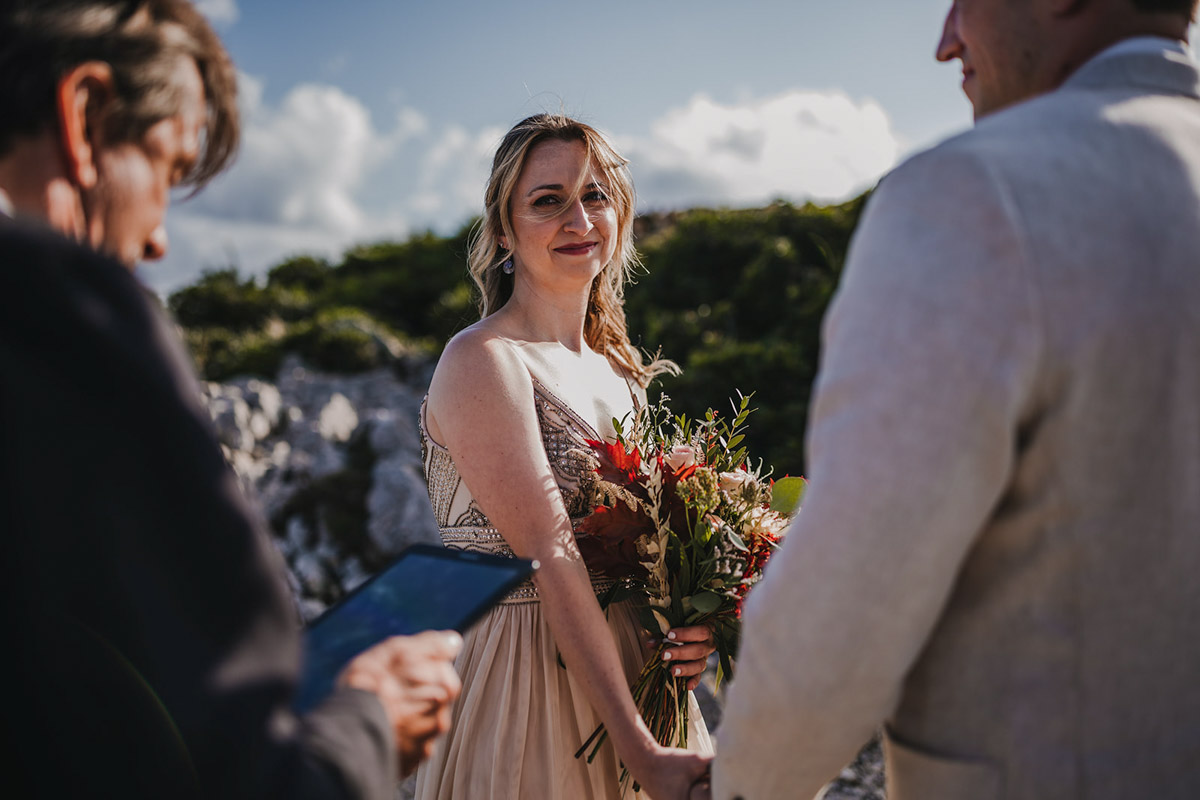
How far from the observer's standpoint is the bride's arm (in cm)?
229

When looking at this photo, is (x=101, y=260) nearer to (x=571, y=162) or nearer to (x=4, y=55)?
(x=4, y=55)

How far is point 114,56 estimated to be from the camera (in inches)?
47.6

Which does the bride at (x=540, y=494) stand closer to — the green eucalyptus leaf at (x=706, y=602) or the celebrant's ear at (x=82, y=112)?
the green eucalyptus leaf at (x=706, y=602)

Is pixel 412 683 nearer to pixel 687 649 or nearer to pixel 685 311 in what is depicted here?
pixel 687 649

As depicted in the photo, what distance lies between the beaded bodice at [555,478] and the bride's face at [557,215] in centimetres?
57

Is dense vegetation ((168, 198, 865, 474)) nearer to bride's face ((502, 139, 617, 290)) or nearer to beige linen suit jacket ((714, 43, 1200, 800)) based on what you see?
bride's face ((502, 139, 617, 290))

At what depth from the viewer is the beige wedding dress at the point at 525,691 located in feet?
8.09

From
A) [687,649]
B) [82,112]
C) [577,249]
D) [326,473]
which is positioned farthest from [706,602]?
[326,473]

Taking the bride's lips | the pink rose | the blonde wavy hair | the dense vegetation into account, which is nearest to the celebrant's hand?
the pink rose

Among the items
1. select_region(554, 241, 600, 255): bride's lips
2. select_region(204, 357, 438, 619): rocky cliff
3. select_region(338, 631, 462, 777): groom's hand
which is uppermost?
select_region(554, 241, 600, 255): bride's lips

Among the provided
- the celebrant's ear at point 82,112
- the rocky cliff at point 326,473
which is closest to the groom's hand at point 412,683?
the celebrant's ear at point 82,112

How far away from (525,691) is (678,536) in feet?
2.32

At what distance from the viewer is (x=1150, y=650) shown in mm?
1287

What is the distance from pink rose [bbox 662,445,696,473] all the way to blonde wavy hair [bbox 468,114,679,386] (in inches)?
35.6
